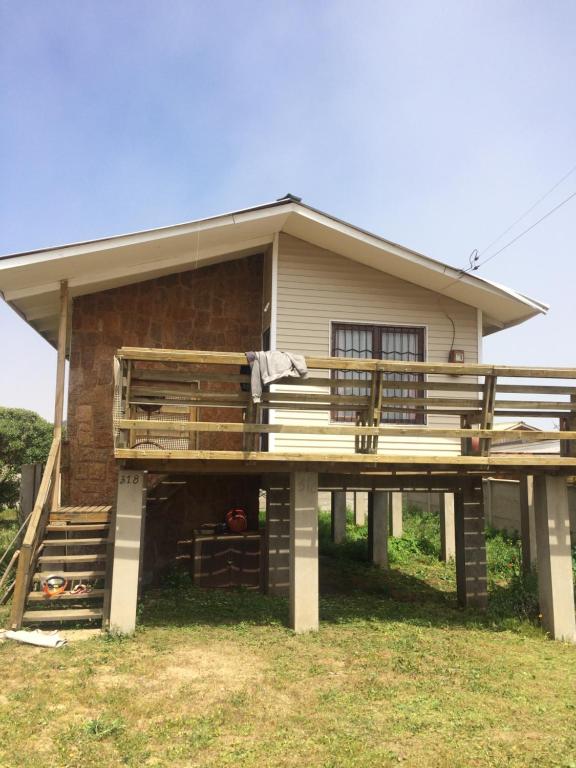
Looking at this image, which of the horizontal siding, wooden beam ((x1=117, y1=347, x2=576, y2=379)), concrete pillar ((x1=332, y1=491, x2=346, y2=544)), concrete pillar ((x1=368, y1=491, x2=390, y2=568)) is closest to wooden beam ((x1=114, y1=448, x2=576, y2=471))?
wooden beam ((x1=117, y1=347, x2=576, y2=379))

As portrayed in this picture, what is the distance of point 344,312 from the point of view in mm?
10578

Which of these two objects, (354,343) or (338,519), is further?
(338,519)

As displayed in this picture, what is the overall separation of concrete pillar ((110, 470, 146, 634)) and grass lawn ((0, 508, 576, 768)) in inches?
12.7

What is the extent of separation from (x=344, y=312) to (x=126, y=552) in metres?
5.36

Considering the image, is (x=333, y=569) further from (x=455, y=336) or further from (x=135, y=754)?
(x=135, y=754)

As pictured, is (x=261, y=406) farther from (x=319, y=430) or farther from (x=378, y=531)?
(x=378, y=531)

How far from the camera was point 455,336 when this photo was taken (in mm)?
10875

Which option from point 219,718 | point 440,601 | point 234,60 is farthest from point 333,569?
point 234,60

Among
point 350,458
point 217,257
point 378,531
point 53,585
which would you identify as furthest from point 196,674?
point 378,531

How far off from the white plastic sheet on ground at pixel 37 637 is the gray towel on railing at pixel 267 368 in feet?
12.5

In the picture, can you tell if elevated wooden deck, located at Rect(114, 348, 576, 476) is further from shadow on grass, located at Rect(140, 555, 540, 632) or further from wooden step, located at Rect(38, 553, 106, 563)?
shadow on grass, located at Rect(140, 555, 540, 632)

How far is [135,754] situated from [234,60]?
1061 centimetres

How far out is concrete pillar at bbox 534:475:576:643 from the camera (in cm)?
866

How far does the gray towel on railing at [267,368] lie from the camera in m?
7.62
